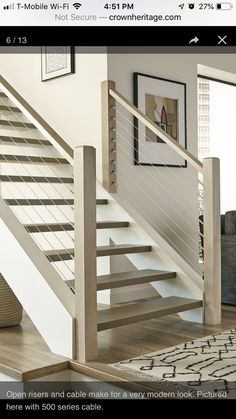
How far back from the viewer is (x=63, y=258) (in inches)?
124

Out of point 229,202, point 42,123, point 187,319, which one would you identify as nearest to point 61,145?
point 42,123

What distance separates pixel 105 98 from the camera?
13.4ft

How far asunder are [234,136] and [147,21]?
473 cm

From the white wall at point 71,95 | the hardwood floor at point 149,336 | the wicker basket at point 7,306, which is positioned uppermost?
the white wall at point 71,95

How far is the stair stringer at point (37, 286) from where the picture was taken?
2695 mm

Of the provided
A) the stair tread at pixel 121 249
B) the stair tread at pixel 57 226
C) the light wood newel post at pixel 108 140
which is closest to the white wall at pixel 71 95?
the light wood newel post at pixel 108 140

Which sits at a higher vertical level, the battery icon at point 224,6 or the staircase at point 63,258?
the battery icon at point 224,6

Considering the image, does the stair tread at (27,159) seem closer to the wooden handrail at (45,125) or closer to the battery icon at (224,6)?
the wooden handrail at (45,125)

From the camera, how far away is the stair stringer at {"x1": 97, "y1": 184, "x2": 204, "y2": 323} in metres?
3.58

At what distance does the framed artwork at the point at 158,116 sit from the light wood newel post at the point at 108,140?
273 mm

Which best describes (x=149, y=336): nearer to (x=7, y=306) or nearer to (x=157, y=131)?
(x=7, y=306)

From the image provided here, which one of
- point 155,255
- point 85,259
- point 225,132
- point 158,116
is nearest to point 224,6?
point 85,259

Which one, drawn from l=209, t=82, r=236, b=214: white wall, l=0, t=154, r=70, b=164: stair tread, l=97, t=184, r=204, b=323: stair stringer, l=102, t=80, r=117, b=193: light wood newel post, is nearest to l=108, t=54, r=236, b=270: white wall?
l=102, t=80, r=117, b=193: light wood newel post
